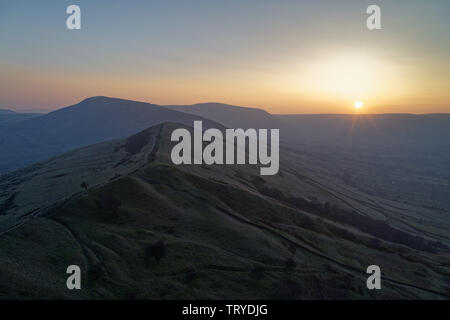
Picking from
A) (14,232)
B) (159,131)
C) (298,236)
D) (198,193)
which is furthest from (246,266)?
(159,131)

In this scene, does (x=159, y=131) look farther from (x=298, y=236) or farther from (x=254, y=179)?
(x=298, y=236)

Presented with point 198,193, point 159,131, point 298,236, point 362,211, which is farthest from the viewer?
point 159,131
